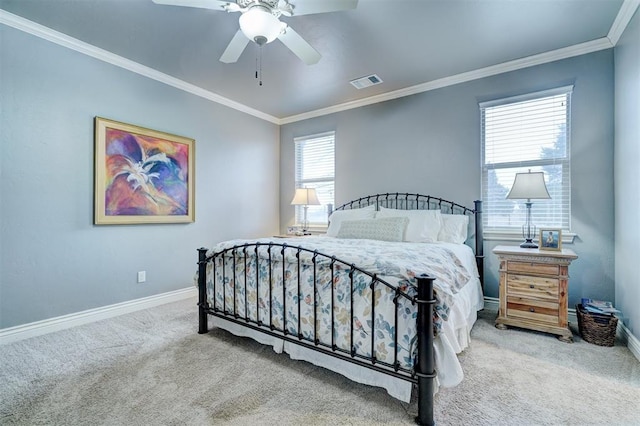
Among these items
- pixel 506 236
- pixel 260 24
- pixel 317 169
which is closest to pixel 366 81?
pixel 317 169

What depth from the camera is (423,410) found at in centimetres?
145

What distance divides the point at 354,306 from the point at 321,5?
187cm

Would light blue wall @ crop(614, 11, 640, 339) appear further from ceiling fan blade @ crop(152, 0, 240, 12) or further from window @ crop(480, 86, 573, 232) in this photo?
ceiling fan blade @ crop(152, 0, 240, 12)

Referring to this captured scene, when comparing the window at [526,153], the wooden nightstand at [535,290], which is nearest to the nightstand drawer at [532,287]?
the wooden nightstand at [535,290]

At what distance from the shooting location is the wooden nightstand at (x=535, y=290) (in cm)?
249

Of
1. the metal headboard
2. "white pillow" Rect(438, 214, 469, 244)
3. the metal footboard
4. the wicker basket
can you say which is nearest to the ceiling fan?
the metal footboard

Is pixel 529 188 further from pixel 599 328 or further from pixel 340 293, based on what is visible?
pixel 340 293

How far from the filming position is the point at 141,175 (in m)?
A: 3.30

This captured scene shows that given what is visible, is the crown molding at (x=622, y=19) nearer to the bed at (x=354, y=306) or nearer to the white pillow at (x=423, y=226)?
the white pillow at (x=423, y=226)

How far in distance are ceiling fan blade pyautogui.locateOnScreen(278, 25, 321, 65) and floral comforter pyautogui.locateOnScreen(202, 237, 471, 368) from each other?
Result: 1.52m

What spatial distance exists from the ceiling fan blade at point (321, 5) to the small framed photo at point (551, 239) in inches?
99.4

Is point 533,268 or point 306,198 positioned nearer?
point 533,268

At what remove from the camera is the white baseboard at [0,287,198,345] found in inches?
97.1

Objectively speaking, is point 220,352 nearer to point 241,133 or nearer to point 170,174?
point 170,174
